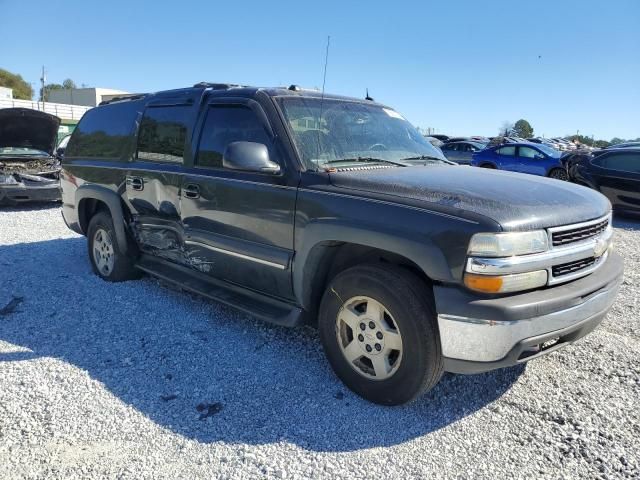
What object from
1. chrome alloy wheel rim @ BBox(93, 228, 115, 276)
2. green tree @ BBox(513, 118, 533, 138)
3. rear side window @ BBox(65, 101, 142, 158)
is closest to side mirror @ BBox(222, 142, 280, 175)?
rear side window @ BBox(65, 101, 142, 158)

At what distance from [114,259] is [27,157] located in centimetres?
667

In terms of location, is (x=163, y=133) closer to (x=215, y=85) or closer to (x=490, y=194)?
(x=215, y=85)

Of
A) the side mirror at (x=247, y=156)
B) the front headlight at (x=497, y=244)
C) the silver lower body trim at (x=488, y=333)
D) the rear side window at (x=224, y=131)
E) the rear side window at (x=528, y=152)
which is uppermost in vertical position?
the rear side window at (x=528, y=152)

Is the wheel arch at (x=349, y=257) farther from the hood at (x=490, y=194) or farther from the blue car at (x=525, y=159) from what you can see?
the blue car at (x=525, y=159)

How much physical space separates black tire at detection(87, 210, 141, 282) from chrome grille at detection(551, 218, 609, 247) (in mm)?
3947

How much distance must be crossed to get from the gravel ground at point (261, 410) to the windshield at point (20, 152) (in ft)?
23.3

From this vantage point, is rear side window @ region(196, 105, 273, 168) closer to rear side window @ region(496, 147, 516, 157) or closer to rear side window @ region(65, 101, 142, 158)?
rear side window @ region(65, 101, 142, 158)

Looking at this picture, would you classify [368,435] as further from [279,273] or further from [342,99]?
[342,99]

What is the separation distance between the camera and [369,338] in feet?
9.77

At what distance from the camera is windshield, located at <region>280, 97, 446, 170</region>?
136 inches

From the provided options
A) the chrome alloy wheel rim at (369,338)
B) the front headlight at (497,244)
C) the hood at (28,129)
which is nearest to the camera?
the front headlight at (497,244)

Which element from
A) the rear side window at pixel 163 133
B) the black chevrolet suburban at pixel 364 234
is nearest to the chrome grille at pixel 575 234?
the black chevrolet suburban at pixel 364 234

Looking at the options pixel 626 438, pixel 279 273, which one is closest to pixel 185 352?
pixel 279 273

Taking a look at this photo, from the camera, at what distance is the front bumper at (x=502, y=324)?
248cm
